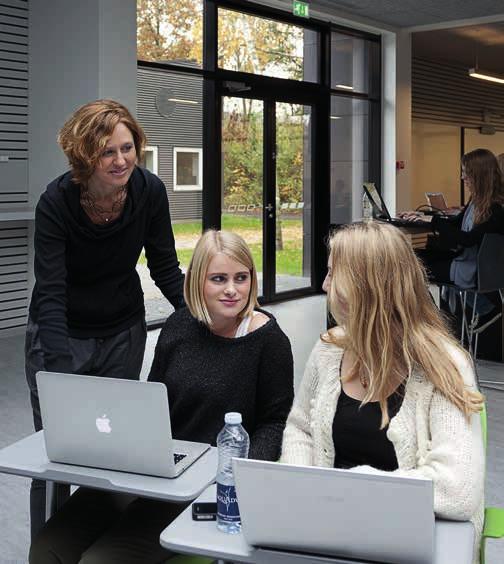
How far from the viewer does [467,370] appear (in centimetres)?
182

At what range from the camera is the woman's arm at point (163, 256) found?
271cm

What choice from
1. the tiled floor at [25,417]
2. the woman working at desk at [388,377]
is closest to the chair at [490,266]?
the tiled floor at [25,417]

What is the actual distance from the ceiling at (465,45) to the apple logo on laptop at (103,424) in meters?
10.3

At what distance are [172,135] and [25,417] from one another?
3889mm

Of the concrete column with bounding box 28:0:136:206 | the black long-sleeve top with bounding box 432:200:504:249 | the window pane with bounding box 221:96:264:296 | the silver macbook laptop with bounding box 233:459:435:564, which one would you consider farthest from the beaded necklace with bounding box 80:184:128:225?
the window pane with bounding box 221:96:264:296

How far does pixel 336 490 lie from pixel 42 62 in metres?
6.56

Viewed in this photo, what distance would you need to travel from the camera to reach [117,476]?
1836mm

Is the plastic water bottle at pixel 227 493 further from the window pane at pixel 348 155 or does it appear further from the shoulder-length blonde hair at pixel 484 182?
the window pane at pixel 348 155

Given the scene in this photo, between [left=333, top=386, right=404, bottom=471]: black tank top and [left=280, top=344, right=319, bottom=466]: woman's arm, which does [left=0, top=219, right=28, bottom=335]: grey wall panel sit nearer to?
[left=280, top=344, right=319, bottom=466]: woman's arm

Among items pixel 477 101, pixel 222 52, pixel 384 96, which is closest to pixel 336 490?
pixel 222 52

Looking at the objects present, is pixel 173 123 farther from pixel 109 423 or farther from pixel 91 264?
pixel 109 423

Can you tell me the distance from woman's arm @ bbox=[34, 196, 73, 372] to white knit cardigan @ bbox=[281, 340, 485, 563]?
0.75 metres

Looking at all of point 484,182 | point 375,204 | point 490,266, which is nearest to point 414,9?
point 375,204

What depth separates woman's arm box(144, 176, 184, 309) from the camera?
107 inches
